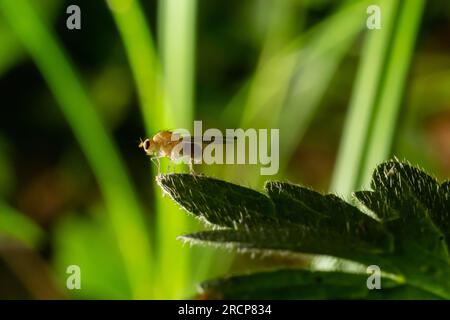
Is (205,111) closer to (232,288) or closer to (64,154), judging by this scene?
(64,154)

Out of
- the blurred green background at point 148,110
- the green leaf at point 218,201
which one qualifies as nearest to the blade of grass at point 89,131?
the blurred green background at point 148,110

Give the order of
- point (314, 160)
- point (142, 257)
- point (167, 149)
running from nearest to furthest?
point (167, 149) → point (142, 257) → point (314, 160)

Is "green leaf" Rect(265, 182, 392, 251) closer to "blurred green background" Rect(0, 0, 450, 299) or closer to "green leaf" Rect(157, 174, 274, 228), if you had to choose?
"green leaf" Rect(157, 174, 274, 228)

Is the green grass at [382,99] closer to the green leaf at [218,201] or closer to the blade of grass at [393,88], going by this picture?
the blade of grass at [393,88]

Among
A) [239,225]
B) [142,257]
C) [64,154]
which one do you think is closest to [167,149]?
[239,225]

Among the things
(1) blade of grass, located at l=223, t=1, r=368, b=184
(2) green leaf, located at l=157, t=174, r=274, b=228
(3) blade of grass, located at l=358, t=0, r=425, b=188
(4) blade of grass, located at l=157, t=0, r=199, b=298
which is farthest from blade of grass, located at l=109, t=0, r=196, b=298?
(2) green leaf, located at l=157, t=174, r=274, b=228

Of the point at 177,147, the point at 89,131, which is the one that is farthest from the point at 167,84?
the point at 177,147
